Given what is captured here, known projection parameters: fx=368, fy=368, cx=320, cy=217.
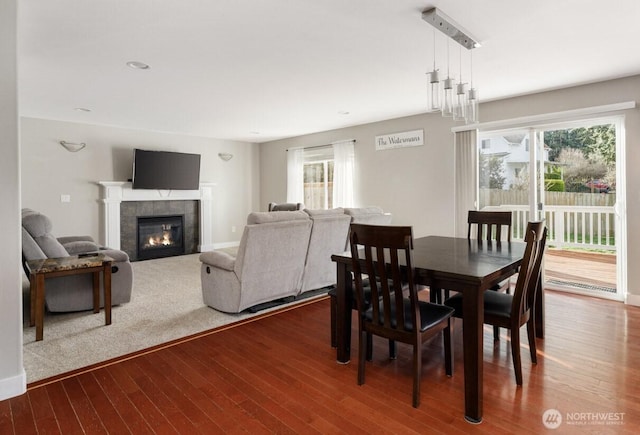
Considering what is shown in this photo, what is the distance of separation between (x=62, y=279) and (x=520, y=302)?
155 inches

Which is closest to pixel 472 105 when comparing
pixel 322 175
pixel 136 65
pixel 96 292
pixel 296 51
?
pixel 296 51

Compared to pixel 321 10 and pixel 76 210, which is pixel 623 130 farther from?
pixel 76 210

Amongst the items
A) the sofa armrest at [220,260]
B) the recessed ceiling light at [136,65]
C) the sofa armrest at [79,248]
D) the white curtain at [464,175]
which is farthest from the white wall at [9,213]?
the white curtain at [464,175]

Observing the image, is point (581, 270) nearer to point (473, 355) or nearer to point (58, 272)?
point (473, 355)

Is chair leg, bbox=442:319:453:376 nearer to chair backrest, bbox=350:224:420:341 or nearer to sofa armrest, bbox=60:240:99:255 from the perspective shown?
chair backrest, bbox=350:224:420:341

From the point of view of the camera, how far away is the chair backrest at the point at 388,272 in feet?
6.70

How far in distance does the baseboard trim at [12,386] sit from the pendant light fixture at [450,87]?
11.1 ft

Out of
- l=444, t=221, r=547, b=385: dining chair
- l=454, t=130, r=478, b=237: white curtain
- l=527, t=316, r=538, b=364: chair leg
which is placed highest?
l=454, t=130, r=478, b=237: white curtain

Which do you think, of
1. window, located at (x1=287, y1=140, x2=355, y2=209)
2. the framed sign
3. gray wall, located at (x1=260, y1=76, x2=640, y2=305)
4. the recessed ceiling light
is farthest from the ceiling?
window, located at (x1=287, y1=140, x2=355, y2=209)

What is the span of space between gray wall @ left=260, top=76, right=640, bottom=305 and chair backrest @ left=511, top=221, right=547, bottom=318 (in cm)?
248

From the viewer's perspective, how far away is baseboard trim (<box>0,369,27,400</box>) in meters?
2.15

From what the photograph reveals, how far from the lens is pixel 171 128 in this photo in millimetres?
6805

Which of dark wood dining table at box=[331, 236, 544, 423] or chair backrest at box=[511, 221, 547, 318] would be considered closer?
dark wood dining table at box=[331, 236, 544, 423]

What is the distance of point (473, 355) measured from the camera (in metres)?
1.96
